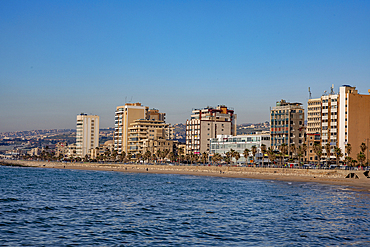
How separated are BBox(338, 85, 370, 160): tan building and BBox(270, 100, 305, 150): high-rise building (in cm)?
1963

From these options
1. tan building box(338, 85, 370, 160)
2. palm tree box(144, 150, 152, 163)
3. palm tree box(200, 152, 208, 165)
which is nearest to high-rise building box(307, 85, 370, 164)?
tan building box(338, 85, 370, 160)

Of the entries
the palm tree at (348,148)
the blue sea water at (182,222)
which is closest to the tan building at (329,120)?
the palm tree at (348,148)

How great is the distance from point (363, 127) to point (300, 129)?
24315 millimetres

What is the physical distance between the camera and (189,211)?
43406mm

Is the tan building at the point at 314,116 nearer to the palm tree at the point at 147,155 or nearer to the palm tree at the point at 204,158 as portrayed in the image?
the palm tree at the point at 204,158

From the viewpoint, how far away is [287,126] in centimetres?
15700

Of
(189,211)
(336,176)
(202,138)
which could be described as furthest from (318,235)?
(202,138)

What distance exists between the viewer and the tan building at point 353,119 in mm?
138875

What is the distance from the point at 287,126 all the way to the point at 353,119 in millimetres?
25025

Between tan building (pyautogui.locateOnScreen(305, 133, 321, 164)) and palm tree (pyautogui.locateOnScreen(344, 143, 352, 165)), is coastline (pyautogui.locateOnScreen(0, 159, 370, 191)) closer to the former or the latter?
palm tree (pyautogui.locateOnScreen(344, 143, 352, 165))

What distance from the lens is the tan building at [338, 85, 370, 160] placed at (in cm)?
13888

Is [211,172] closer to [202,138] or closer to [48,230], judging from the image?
[202,138]

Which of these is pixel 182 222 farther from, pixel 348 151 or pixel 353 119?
pixel 353 119

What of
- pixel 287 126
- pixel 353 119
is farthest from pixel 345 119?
pixel 287 126
